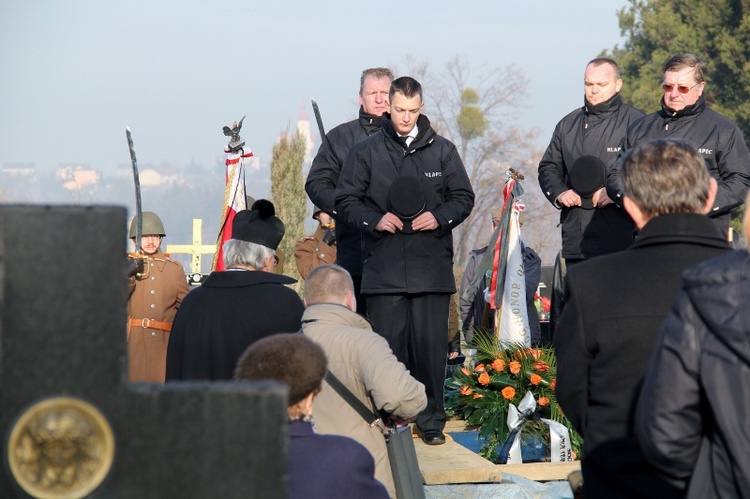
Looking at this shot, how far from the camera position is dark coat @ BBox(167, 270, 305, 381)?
5.57 metres

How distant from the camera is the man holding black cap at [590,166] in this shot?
24.9 ft

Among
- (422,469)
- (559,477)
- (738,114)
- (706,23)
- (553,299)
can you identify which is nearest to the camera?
(422,469)

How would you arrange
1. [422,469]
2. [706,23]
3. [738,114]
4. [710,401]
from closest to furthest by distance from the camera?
[710,401] < [422,469] < [738,114] < [706,23]

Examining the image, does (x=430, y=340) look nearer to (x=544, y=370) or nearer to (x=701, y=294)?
(x=544, y=370)

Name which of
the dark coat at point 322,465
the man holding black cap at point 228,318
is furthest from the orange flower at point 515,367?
the dark coat at point 322,465

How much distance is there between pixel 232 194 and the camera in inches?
351

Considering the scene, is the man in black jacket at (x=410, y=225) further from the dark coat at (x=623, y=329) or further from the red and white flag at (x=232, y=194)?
the dark coat at (x=623, y=329)

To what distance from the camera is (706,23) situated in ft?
104

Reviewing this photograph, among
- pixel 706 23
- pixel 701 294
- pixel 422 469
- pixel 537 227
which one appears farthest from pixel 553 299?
pixel 537 227

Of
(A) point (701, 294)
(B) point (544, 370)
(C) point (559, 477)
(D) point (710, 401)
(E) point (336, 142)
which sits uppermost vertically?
(E) point (336, 142)

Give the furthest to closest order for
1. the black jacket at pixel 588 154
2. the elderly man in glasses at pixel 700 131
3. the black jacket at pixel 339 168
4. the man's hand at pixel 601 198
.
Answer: the black jacket at pixel 339 168 → the black jacket at pixel 588 154 → the man's hand at pixel 601 198 → the elderly man in glasses at pixel 700 131

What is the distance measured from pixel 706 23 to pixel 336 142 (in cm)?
2596

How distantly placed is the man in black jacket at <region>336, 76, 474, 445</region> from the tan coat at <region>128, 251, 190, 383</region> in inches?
82.4

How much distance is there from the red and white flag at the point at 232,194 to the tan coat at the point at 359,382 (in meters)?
3.75
